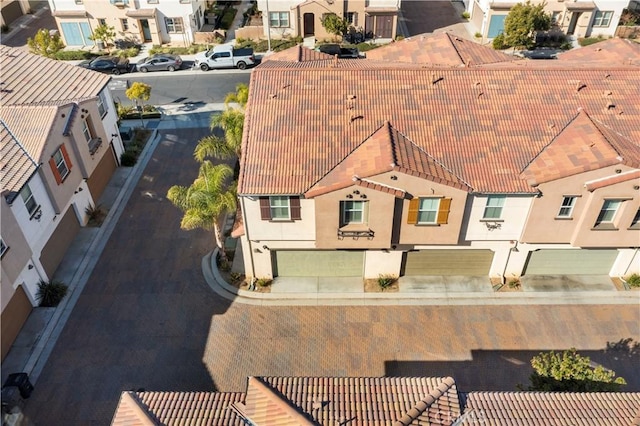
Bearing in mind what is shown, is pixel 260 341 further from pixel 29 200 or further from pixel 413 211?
pixel 29 200

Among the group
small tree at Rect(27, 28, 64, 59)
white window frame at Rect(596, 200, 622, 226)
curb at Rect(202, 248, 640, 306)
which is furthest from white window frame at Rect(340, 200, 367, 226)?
small tree at Rect(27, 28, 64, 59)

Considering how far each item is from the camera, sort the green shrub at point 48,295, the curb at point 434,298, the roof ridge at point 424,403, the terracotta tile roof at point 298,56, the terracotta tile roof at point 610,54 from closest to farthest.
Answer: the roof ridge at point 424,403, the green shrub at point 48,295, the curb at point 434,298, the terracotta tile roof at point 610,54, the terracotta tile roof at point 298,56

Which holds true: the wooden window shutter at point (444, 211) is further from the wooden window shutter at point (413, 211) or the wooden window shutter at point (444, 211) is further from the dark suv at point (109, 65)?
the dark suv at point (109, 65)

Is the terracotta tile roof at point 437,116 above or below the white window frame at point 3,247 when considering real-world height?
above

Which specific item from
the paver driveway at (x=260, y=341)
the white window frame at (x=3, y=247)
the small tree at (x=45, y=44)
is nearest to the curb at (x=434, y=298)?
the paver driveway at (x=260, y=341)

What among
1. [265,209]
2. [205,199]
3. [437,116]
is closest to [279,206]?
[265,209]

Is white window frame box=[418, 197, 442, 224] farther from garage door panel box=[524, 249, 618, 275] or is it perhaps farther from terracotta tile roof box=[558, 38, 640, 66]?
terracotta tile roof box=[558, 38, 640, 66]
